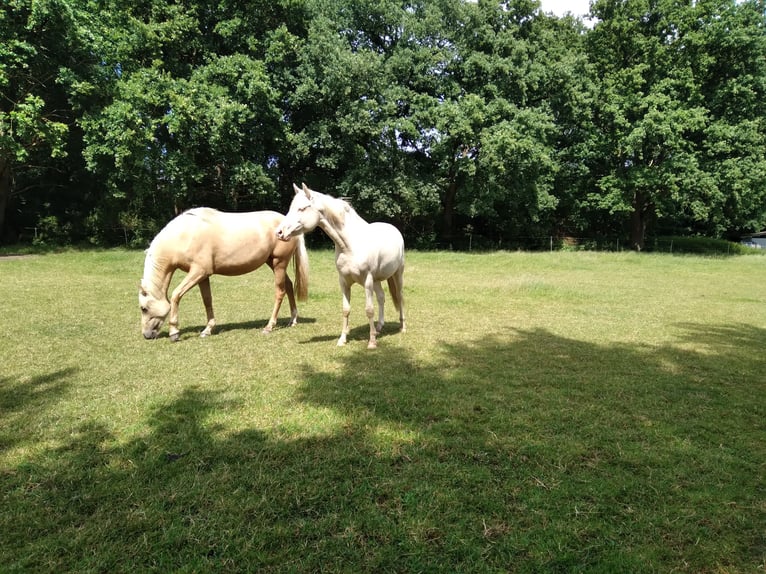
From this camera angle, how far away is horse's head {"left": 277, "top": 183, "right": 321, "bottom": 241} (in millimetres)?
6547

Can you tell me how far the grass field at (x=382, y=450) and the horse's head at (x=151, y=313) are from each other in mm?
239

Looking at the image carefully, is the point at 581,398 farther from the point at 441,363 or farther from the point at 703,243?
the point at 703,243

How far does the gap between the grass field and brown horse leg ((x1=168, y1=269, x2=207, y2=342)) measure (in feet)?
0.81

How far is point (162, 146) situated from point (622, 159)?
1131 inches

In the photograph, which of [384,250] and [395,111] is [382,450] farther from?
[395,111]

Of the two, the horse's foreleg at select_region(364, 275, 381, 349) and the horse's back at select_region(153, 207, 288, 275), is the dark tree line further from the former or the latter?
the horse's foreleg at select_region(364, 275, 381, 349)

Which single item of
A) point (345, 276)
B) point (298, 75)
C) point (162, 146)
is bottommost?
point (345, 276)

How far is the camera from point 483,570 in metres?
2.33

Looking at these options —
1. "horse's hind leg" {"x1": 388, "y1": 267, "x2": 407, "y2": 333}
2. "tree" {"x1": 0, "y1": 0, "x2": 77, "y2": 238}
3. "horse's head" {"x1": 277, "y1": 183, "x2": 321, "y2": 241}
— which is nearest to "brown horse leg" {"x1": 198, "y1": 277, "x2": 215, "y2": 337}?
"horse's head" {"x1": 277, "y1": 183, "x2": 321, "y2": 241}

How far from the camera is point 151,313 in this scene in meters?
7.08

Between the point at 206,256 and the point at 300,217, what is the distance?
6.86ft

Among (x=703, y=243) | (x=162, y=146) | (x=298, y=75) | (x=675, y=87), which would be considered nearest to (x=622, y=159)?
(x=675, y=87)

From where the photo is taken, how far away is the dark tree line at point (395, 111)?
2136 centimetres

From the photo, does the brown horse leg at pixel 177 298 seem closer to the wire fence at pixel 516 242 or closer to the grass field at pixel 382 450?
the grass field at pixel 382 450
